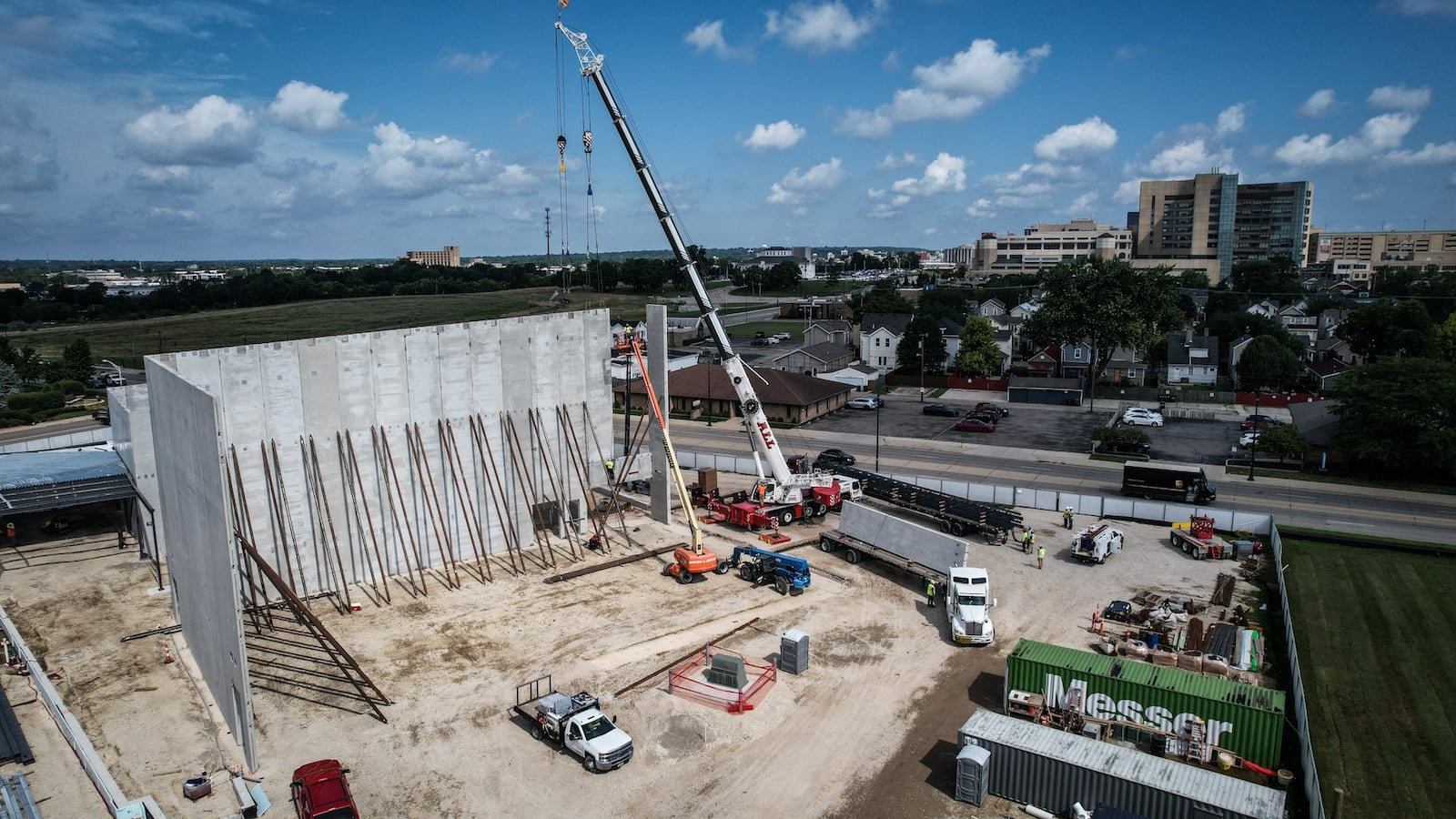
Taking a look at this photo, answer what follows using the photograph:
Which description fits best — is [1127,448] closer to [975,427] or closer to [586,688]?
[975,427]

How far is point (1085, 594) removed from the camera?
30984 mm

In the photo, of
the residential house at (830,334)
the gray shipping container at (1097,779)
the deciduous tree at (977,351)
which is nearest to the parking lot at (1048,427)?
the deciduous tree at (977,351)

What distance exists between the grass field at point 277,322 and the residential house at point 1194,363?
5639cm

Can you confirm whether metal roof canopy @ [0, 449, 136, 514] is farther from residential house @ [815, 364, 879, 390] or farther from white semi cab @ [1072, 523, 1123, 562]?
residential house @ [815, 364, 879, 390]

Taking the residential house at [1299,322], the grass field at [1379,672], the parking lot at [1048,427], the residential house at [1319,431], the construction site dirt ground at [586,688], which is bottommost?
the construction site dirt ground at [586,688]

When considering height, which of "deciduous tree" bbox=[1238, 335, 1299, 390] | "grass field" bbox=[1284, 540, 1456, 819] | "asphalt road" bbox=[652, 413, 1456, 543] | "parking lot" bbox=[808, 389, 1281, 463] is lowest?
"grass field" bbox=[1284, 540, 1456, 819]

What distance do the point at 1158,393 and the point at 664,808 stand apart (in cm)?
6839

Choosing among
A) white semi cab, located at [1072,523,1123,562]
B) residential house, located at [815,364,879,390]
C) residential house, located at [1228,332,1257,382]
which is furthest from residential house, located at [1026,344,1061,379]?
white semi cab, located at [1072,523,1123,562]

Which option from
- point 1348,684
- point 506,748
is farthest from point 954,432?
point 506,748

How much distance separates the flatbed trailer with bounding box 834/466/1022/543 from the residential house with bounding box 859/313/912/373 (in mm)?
48893

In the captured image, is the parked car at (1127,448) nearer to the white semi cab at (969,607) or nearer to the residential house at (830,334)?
the white semi cab at (969,607)

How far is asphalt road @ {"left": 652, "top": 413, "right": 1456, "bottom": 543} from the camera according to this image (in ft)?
128

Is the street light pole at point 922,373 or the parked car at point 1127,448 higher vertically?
the street light pole at point 922,373

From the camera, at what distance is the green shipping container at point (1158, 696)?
63.3 ft
